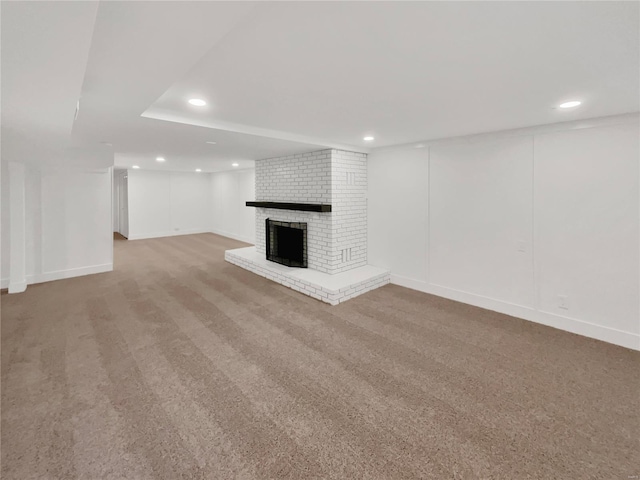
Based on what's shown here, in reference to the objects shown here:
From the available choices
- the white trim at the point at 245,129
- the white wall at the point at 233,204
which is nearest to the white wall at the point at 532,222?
the white trim at the point at 245,129

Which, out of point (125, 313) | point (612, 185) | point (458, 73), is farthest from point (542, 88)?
point (125, 313)

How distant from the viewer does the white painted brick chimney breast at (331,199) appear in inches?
192

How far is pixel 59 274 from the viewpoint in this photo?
523 cm

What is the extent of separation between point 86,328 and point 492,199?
17.3ft

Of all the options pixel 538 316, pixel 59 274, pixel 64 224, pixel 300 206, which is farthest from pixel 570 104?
pixel 59 274

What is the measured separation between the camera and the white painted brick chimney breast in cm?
488

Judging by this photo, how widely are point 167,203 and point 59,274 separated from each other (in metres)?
5.15

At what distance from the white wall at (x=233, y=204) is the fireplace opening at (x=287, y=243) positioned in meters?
2.88

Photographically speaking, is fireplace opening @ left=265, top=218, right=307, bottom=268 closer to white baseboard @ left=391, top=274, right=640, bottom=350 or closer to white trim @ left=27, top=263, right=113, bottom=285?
white baseboard @ left=391, top=274, right=640, bottom=350

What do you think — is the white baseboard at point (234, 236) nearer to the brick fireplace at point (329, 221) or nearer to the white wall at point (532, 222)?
the brick fireplace at point (329, 221)

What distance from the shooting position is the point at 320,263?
5.10 metres

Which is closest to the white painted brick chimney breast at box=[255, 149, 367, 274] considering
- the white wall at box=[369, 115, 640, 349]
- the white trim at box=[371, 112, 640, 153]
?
the white wall at box=[369, 115, 640, 349]

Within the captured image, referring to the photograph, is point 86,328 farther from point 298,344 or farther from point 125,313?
point 298,344

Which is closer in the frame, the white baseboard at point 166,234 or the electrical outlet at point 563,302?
the electrical outlet at point 563,302
